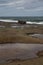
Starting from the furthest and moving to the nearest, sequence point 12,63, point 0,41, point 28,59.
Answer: point 0,41
point 28,59
point 12,63

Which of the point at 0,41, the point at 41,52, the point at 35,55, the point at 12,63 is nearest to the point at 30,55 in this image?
the point at 35,55

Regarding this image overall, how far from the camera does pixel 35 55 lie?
39.4 ft

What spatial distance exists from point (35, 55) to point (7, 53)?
170 cm

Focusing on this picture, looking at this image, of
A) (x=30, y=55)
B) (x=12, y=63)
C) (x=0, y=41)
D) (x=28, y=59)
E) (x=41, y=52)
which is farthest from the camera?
(x=0, y=41)

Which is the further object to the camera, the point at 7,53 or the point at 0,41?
the point at 0,41

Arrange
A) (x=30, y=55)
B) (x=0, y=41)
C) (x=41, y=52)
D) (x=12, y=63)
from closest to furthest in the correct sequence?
(x=12, y=63), (x=30, y=55), (x=41, y=52), (x=0, y=41)

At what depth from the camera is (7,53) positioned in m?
12.4

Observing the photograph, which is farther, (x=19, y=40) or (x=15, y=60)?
(x=19, y=40)

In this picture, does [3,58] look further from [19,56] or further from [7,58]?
[19,56]

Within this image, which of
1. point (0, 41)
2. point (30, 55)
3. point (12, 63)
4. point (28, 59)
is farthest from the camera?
point (0, 41)

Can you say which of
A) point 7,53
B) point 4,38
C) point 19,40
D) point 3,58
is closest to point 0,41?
point 4,38

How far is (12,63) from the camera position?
10195 millimetres

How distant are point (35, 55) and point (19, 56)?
1008mm

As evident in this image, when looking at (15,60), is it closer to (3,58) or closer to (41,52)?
(3,58)
